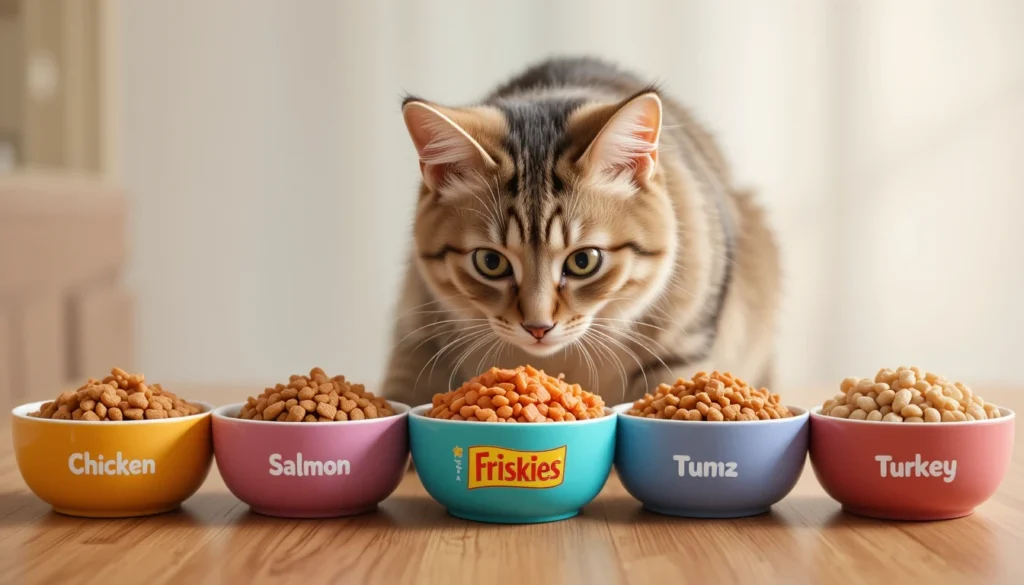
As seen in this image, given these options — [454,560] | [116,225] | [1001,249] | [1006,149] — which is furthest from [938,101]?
[454,560]

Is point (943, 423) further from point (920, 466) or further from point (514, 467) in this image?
point (514, 467)

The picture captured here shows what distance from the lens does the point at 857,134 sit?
3.59 m

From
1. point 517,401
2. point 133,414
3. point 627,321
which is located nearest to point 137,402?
point 133,414

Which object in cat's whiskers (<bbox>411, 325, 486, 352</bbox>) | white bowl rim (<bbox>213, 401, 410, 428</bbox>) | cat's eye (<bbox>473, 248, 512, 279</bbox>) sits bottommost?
white bowl rim (<bbox>213, 401, 410, 428</bbox>)

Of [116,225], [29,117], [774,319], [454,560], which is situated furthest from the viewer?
[116,225]

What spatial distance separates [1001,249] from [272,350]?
8.24 ft

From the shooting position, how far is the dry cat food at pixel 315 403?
40.6 inches

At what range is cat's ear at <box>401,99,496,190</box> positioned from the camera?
1206 mm

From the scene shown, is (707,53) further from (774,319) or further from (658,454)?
(658,454)

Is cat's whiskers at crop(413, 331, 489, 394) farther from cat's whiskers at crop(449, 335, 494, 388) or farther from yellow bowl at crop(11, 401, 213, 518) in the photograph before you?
yellow bowl at crop(11, 401, 213, 518)

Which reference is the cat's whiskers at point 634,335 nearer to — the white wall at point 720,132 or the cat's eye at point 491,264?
the cat's eye at point 491,264

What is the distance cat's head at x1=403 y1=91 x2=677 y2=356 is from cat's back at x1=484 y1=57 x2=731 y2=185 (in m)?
0.28

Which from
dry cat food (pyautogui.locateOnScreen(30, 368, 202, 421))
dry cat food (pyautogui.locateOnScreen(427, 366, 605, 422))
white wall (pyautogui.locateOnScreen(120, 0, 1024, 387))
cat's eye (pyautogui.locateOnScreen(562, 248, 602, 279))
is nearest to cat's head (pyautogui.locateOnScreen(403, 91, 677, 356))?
cat's eye (pyautogui.locateOnScreen(562, 248, 602, 279))

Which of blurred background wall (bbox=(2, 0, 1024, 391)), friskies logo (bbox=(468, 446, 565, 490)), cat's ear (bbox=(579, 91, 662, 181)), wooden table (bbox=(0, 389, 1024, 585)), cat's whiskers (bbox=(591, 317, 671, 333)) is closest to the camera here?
wooden table (bbox=(0, 389, 1024, 585))
